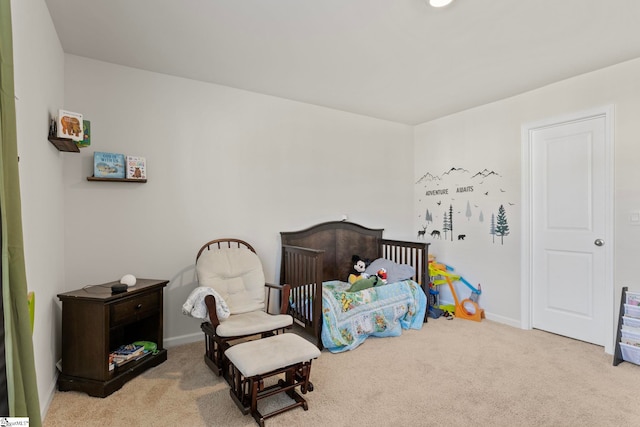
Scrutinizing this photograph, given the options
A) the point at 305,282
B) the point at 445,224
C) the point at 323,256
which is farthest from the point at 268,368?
the point at 445,224

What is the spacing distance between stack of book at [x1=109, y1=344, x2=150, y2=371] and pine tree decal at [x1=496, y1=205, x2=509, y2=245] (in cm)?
351

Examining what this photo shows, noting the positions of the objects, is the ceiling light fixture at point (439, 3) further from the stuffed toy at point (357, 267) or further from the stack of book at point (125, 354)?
the stack of book at point (125, 354)

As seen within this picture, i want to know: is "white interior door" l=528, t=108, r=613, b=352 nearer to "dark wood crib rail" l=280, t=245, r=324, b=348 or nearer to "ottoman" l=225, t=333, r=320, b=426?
"dark wood crib rail" l=280, t=245, r=324, b=348

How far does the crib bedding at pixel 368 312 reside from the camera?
9.43ft

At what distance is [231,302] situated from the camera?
2.73 meters

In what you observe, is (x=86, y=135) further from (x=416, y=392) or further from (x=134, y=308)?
(x=416, y=392)

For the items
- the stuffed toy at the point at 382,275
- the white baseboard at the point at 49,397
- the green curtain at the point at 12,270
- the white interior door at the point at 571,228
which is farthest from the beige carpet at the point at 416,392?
the green curtain at the point at 12,270

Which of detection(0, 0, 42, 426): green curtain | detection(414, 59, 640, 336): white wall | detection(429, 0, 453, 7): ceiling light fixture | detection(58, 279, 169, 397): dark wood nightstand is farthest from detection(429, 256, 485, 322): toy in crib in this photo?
detection(0, 0, 42, 426): green curtain

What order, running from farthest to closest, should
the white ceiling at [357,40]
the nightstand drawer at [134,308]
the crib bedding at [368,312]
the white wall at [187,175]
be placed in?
the crib bedding at [368,312] < the white wall at [187,175] < the nightstand drawer at [134,308] < the white ceiling at [357,40]

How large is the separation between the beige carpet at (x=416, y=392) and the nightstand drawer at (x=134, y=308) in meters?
0.43

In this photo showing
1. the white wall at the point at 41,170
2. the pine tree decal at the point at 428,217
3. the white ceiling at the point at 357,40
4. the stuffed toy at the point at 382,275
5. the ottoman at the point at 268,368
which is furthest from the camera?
the pine tree decal at the point at 428,217

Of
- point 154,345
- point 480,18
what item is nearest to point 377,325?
point 154,345

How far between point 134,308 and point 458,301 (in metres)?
3.33

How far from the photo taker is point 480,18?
2.16m
